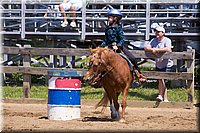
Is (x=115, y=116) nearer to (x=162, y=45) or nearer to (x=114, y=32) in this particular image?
(x=114, y=32)

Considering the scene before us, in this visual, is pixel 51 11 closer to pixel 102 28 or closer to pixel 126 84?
pixel 102 28

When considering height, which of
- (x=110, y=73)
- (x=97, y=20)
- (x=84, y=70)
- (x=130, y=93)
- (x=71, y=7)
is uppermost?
(x=71, y=7)

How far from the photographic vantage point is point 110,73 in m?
12.3

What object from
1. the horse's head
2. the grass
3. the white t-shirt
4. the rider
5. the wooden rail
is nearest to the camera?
the horse's head

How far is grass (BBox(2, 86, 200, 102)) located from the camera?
56.2ft

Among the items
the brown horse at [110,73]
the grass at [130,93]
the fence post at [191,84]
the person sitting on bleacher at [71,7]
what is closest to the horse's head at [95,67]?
the brown horse at [110,73]

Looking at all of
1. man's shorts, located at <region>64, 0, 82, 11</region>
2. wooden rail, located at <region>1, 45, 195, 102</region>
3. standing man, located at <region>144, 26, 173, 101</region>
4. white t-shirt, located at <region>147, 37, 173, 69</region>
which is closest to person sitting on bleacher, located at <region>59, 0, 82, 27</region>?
man's shorts, located at <region>64, 0, 82, 11</region>

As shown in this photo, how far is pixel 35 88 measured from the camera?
19.3 meters

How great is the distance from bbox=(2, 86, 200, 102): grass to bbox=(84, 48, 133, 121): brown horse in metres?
4.30

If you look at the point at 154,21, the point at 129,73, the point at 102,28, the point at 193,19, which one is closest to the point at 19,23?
the point at 102,28

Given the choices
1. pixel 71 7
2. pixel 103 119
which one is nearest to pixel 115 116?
pixel 103 119

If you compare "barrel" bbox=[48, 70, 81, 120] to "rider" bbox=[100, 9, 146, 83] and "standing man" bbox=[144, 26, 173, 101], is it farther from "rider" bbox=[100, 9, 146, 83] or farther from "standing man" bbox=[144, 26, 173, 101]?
"standing man" bbox=[144, 26, 173, 101]

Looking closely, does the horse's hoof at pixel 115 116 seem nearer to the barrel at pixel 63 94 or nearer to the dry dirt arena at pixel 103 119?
the dry dirt arena at pixel 103 119

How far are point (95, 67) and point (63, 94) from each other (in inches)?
35.7
